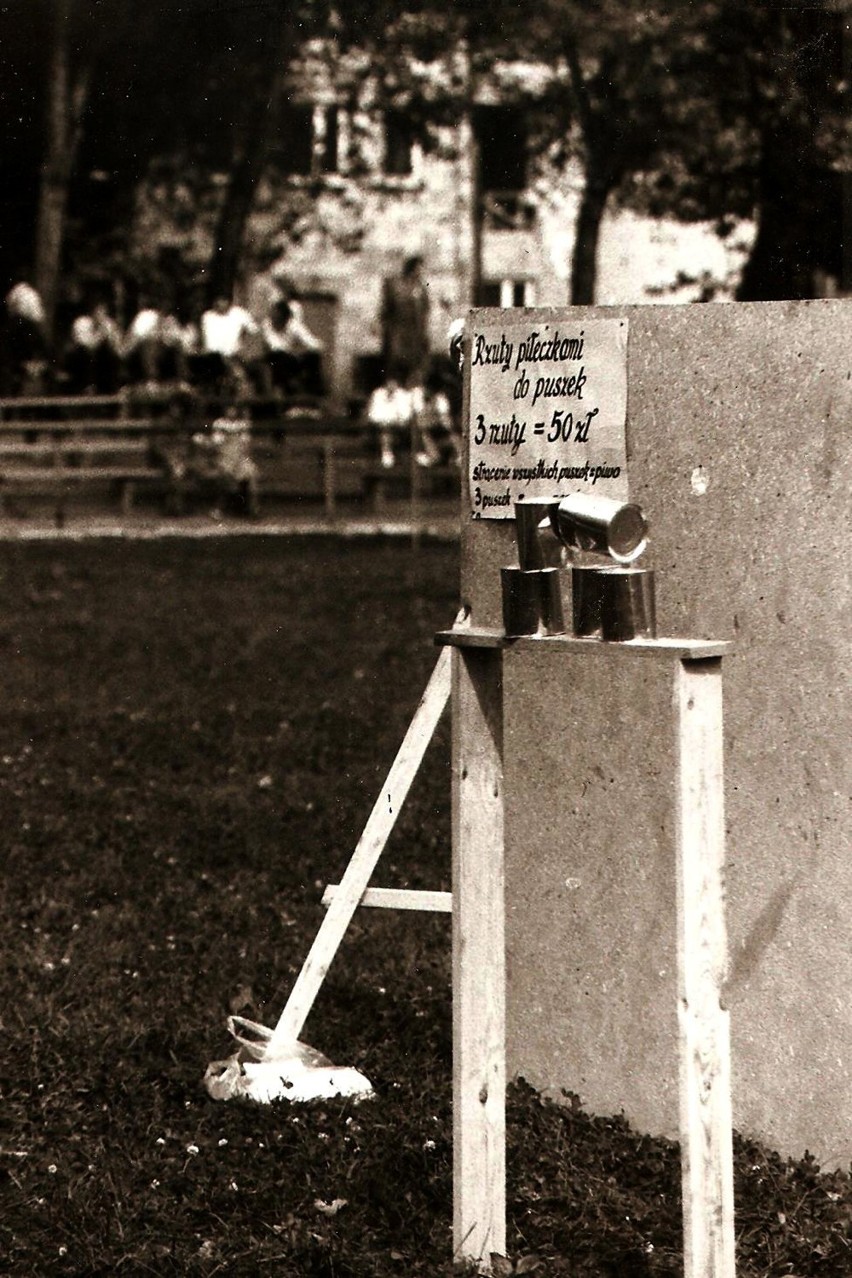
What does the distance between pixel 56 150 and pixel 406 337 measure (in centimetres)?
731

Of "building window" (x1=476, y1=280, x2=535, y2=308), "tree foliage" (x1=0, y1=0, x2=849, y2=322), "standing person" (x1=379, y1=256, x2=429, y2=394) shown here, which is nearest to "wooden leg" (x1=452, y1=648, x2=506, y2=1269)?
"tree foliage" (x1=0, y1=0, x2=849, y2=322)

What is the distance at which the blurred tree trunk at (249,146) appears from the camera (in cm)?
2992

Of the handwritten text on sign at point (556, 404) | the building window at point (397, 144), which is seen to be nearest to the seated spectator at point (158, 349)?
the building window at point (397, 144)

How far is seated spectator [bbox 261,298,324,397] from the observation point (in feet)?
80.8

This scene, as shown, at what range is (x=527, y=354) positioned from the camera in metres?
4.37

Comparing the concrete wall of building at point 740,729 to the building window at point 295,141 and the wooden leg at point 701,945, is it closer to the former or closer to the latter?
the wooden leg at point 701,945

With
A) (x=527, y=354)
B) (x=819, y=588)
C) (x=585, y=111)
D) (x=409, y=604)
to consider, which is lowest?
(x=409, y=604)

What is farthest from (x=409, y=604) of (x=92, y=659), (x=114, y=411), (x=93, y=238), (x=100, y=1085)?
(x=93, y=238)

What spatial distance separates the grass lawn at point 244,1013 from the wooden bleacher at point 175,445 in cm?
1133

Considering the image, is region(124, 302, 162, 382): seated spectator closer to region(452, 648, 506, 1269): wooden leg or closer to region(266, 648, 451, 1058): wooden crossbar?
region(266, 648, 451, 1058): wooden crossbar

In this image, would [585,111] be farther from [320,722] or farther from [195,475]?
[320,722]

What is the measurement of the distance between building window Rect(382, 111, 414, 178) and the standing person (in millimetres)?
7115

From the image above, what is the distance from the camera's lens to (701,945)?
365 centimetres

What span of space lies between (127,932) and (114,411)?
19224 mm
